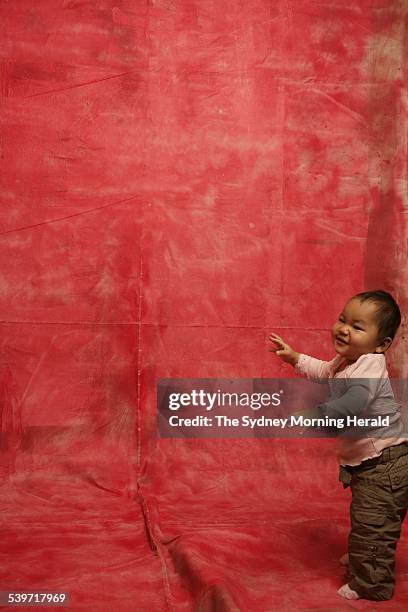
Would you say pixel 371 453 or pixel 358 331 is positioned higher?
pixel 358 331

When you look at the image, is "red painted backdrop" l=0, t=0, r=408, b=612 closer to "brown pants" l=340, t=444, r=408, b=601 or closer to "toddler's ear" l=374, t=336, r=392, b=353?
"brown pants" l=340, t=444, r=408, b=601

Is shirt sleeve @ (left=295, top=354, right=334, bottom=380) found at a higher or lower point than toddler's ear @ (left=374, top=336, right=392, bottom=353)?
lower

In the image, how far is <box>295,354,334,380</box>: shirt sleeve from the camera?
210 centimetres

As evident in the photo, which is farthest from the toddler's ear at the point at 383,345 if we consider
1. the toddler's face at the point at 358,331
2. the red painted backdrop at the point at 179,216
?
the red painted backdrop at the point at 179,216

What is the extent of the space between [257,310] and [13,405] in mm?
1082

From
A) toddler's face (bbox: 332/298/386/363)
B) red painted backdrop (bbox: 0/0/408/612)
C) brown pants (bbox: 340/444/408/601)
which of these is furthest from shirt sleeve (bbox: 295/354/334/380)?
red painted backdrop (bbox: 0/0/408/612)

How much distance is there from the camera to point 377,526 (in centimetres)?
191

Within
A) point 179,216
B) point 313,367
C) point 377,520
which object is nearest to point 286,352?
point 313,367

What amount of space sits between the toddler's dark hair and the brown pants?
13.1 inches

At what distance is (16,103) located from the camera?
9.30ft

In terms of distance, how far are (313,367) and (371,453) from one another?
1.05 ft

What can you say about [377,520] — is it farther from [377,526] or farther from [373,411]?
[373,411]

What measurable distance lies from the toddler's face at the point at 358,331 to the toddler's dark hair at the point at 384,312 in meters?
0.01

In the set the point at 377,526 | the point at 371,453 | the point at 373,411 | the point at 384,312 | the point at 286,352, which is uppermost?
the point at 384,312
